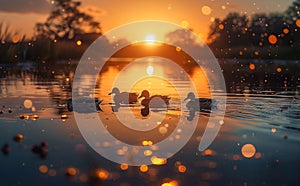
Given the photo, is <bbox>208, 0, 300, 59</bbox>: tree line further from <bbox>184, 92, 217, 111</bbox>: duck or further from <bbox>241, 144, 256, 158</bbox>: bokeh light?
<bbox>241, 144, 256, 158</bbox>: bokeh light

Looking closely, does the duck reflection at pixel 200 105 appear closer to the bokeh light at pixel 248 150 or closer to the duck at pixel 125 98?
the duck at pixel 125 98

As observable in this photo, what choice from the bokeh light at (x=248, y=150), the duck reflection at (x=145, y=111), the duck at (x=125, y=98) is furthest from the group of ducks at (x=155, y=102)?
the bokeh light at (x=248, y=150)

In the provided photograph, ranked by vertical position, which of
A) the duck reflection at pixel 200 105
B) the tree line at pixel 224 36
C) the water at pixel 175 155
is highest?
the tree line at pixel 224 36

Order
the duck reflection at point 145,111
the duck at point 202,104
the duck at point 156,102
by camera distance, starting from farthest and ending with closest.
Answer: the duck at point 156,102, the duck at point 202,104, the duck reflection at point 145,111

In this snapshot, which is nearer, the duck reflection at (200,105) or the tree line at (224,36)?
the duck reflection at (200,105)

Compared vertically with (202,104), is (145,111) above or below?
below

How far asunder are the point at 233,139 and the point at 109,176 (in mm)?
3711

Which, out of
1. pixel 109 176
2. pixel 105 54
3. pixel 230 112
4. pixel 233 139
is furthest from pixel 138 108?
pixel 105 54

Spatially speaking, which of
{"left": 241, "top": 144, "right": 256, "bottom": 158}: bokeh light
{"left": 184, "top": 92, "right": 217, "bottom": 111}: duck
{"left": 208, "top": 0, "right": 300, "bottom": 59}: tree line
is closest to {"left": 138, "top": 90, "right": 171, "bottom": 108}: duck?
{"left": 184, "top": 92, "right": 217, "bottom": 111}: duck

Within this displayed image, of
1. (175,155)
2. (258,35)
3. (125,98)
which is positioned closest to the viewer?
(175,155)

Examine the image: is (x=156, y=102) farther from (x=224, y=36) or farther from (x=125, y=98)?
(x=224, y=36)

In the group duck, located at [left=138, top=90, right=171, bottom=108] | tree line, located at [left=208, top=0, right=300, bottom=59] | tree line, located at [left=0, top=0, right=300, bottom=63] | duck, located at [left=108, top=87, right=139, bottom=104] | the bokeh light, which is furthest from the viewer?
tree line, located at [left=208, top=0, right=300, bottom=59]

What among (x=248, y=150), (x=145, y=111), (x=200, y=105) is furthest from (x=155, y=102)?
(x=248, y=150)

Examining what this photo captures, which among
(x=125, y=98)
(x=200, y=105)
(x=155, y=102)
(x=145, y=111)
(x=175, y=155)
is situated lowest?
(x=175, y=155)
